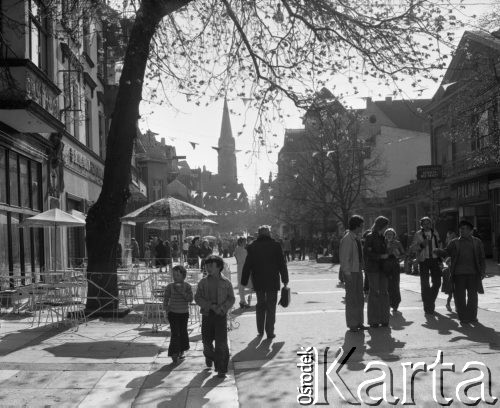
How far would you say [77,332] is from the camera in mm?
11211

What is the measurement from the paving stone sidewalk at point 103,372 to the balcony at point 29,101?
17.6ft

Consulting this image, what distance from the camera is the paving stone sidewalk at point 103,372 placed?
265 inches

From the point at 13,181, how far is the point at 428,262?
34.3ft

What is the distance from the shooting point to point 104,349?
956cm

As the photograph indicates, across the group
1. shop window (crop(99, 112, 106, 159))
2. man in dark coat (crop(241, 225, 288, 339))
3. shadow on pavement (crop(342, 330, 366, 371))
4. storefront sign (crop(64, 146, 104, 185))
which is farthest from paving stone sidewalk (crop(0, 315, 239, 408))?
shop window (crop(99, 112, 106, 159))

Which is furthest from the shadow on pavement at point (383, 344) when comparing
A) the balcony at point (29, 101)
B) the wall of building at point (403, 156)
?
the wall of building at point (403, 156)

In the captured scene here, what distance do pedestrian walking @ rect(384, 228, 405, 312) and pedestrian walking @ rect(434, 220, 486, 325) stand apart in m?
0.97

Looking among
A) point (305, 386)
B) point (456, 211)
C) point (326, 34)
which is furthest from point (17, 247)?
point (456, 211)

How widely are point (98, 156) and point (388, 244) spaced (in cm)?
1936

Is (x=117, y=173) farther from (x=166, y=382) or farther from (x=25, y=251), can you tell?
(x=166, y=382)

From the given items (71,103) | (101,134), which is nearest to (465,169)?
(101,134)

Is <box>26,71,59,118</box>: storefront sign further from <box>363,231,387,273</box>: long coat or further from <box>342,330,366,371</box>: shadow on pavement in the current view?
<box>342,330,366,371</box>: shadow on pavement

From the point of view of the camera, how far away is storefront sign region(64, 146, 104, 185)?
23.1 metres

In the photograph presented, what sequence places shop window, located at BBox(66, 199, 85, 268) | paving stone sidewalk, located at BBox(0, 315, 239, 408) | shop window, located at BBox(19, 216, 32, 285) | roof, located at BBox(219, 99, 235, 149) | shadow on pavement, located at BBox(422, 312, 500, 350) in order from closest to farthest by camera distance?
1. paving stone sidewalk, located at BBox(0, 315, 239, 408)
2. shadow on pavement, located at BBox(422, 312, 500, 350)
3. shop window, located at BBox(19, 216, 32, 285)
4. shop window, located at BBox(66, 199, 85, 268)
5. roof, located at BBox(219, 99, 235, 149)
